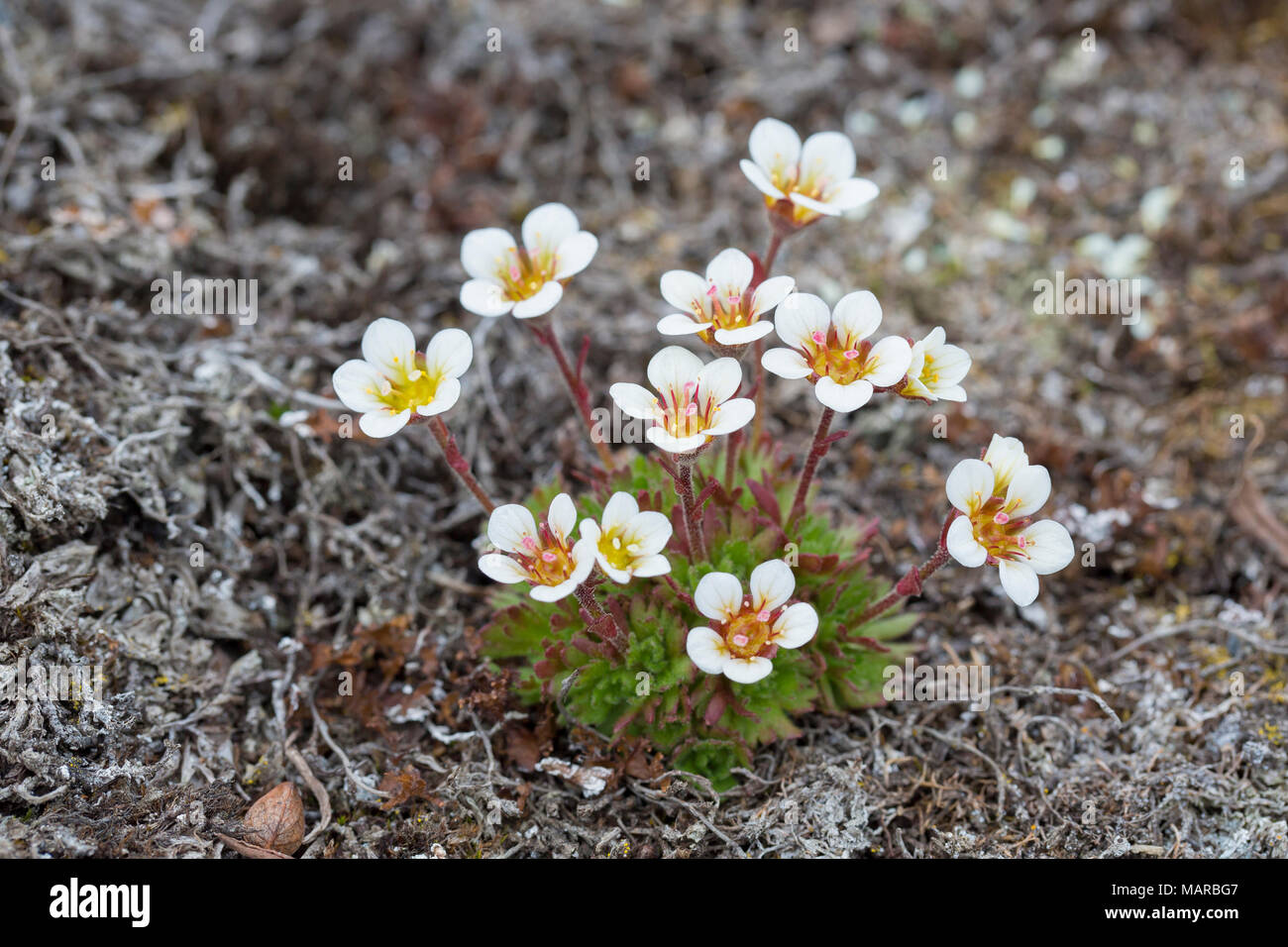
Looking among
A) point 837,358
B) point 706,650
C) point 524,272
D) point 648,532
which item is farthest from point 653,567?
point 524,272

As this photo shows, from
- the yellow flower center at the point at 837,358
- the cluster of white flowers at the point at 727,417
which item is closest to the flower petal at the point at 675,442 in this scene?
the cluster of white flowers at the point at 727,417

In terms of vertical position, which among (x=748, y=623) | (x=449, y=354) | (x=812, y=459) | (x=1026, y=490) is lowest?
(x=748, y=623)

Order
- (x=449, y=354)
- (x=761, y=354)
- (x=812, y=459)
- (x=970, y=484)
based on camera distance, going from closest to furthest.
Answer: (x=970, y=484) → (x=449, y=354) → (x=812, y=459) → (x=761, y=354)

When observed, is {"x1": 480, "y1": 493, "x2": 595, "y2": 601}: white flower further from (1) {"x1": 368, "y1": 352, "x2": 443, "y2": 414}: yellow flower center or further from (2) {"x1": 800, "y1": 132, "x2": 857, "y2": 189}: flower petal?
(2) {"x1": 800, "y1": 132, "x2": 857, "y2": 189}: flower petal

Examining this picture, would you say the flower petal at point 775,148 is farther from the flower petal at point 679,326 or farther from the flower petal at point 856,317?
the flower petal at point 679,326

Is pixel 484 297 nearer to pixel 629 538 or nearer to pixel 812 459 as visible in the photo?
pixel 629 538

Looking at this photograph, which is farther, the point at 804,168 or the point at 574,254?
the point at 804,168

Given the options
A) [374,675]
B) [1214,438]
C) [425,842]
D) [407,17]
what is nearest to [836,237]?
[1214,438]

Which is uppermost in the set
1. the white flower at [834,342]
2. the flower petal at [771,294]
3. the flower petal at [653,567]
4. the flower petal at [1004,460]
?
the flower petal at [771,294]
